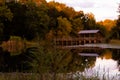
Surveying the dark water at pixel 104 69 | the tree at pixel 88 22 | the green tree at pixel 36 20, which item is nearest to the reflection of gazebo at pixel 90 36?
the tree at pixel 88 22

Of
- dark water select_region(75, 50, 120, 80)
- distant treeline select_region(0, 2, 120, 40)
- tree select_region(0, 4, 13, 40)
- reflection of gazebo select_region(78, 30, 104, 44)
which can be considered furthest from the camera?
reflection of gazebo select_region(78, 30, 104, 44)

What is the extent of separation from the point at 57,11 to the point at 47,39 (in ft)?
243

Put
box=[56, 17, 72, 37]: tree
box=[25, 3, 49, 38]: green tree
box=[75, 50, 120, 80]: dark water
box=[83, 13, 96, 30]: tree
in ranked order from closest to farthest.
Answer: box=[75, 50, 120, 80]: dark water < box=[25, 3, 49, 38]: green tree < box=[56, 17, 72, 37]: tree < box=[83, 13, 96, 30]: tree

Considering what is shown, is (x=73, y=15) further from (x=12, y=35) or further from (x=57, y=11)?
(x=12, y=35)

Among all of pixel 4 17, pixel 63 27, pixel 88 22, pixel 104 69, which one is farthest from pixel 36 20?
pixel 104 69

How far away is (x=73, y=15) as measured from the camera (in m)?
88.9

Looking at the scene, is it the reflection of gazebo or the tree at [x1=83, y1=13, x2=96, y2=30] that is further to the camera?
the tree at [x1=83, y1=13, x2=96, y2=30]

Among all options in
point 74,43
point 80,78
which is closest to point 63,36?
point 74,43

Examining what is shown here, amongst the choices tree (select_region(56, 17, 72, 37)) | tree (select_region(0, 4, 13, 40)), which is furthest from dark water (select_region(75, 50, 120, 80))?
tree (select_region(56, 17, 72, 37))

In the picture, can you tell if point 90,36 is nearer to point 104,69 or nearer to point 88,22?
point 88,22

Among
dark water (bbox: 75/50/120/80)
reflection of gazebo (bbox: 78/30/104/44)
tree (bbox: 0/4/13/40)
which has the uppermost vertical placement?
tree (bbox: 0/4/13/40)

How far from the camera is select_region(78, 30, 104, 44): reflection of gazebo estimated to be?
271 feet

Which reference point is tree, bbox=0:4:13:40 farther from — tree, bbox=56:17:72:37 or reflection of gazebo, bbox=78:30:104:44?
reflection of gazebo, bbox=78:30:104:44

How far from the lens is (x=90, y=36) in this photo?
86.1 metres
